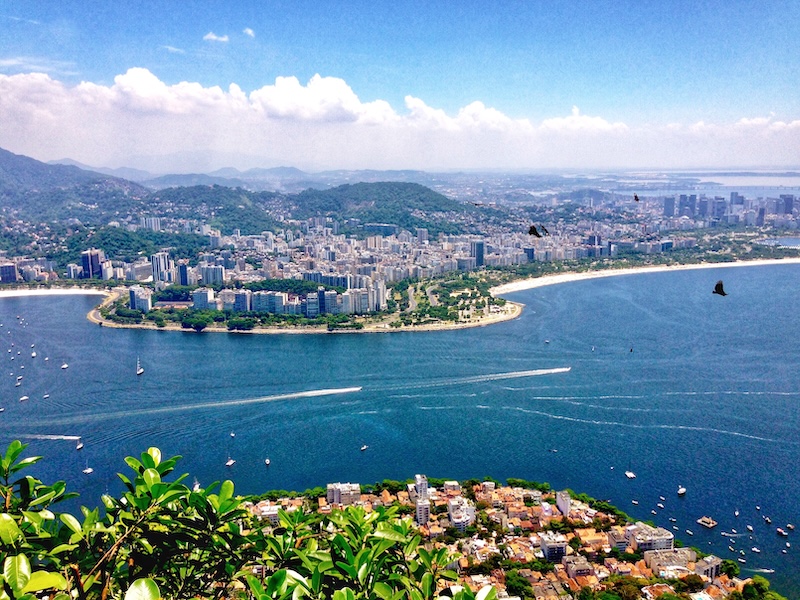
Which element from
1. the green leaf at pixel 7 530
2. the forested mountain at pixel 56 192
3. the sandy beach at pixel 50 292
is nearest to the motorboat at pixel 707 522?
the green leaf at pixel 7 530

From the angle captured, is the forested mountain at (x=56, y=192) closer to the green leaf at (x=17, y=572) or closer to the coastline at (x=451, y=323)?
the coastline at (x=451, y=323)

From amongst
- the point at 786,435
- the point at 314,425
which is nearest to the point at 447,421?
the point at 314,425

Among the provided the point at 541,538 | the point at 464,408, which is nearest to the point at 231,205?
the point at 464,408

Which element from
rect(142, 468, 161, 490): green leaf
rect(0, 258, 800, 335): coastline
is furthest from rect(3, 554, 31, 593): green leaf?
rect(0, 258, 800, 335): coastline

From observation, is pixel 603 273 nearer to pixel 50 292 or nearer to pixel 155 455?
pixel 50 292

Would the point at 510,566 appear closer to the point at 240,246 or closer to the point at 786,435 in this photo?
the point at 786,435
